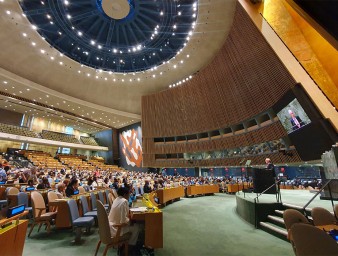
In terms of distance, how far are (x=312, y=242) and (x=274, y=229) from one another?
3262mm

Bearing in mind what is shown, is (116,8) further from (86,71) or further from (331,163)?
(331,163)

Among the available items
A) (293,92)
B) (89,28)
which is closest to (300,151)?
(293,92)

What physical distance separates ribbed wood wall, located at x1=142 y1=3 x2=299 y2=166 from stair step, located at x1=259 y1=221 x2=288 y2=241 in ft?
21.9

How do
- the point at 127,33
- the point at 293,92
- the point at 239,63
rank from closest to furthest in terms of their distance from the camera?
1. the point at 293,92
2. the point at 239,63
3. the point at 127,33

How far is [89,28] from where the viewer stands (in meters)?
15.6

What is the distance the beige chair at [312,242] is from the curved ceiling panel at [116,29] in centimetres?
1284

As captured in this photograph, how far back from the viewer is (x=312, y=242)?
1907 mm

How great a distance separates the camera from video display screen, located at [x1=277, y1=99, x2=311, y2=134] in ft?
26.4

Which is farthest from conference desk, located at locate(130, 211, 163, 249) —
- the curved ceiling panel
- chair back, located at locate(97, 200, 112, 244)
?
the curved ceiling panel

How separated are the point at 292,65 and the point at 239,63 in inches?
182

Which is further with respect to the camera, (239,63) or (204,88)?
(204,88)

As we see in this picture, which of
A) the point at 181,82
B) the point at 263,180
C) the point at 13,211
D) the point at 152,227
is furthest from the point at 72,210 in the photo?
the point at 181,82

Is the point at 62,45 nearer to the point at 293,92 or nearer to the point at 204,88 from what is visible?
the point at 204,88

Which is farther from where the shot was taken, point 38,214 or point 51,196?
point 51,196
